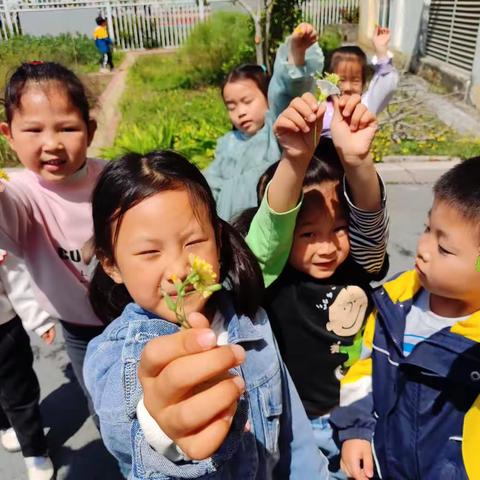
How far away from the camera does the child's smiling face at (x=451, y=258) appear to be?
3.58 feet

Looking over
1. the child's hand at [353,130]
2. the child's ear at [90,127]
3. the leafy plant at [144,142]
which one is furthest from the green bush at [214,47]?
the child's hand at [353,130]

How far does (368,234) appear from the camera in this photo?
4.18 feet

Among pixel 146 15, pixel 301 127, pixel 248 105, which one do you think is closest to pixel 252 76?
pixel 248 105

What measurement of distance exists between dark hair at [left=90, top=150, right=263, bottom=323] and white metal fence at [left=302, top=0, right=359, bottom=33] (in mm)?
16094

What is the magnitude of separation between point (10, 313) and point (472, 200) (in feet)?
5.41

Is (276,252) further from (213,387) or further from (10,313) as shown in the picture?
(10,313)

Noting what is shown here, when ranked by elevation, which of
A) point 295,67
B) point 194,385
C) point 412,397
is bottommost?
point 412,397

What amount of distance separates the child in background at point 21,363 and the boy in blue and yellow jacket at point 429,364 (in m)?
1.15

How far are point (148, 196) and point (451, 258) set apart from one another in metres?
0.68

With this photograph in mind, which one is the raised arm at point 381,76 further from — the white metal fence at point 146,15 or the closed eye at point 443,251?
the white metal fence at point 146,15

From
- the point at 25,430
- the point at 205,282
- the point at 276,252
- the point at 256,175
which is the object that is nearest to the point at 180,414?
the point at 205,282

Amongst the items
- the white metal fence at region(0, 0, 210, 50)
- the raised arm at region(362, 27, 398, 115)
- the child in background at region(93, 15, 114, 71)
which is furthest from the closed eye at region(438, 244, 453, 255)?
the white metal fence at region(0, 0, 210, 50)

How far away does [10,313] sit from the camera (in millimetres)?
1897

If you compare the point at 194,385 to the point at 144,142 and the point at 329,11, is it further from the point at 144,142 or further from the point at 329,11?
the point at 329,11
